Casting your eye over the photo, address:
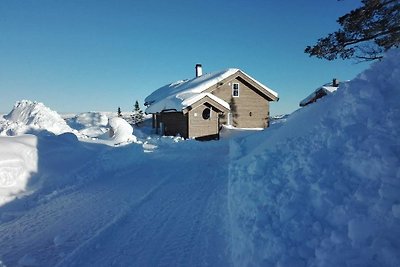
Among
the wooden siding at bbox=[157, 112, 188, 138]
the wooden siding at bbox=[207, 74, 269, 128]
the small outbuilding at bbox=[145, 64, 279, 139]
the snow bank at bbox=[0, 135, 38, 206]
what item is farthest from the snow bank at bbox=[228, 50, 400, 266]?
the wooden siding at bbox=[207, 74, 269, 128]

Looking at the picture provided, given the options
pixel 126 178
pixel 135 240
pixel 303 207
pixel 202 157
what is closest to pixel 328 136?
pixel 303 207

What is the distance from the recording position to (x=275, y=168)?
5461mm

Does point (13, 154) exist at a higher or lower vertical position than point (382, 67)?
lower

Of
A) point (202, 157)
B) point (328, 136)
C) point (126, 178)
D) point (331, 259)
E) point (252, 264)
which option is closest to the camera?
point (331, 259)

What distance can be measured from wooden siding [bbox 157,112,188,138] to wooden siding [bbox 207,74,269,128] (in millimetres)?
4314

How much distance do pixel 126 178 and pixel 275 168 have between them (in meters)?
5.60

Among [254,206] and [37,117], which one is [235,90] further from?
[254,206]

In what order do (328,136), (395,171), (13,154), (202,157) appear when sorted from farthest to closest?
(202,157) < (13,154) < (328,136) < (395,171)

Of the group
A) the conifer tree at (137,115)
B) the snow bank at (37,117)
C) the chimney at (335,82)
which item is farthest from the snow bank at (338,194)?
the conifer tree at (137,115)

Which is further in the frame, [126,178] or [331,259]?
[126,178]

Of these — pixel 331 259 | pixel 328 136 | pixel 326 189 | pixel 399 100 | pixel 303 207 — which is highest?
pixel 399 100

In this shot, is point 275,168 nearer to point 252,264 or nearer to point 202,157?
point 252,264

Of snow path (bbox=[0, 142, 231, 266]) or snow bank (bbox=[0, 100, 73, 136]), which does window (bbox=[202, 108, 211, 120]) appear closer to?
snow bank (bbox=[0, 100, 73, 136])

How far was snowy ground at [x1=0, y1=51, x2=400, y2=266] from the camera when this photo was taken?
3195 millimetres
